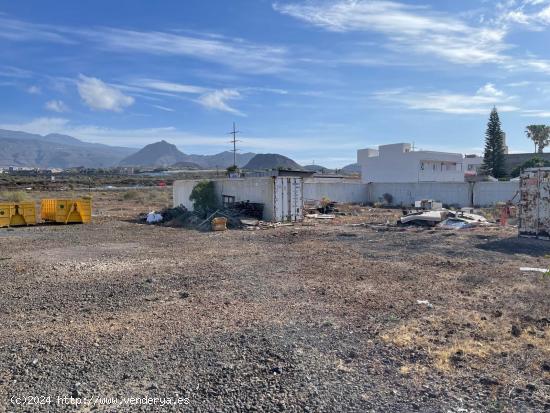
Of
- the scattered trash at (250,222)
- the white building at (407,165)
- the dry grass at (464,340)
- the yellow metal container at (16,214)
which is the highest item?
the white building at (407,165)

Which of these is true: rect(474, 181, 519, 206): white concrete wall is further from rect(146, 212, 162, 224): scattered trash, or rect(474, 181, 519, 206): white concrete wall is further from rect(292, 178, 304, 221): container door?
rect(146, 212, 162, 224): scattered trash

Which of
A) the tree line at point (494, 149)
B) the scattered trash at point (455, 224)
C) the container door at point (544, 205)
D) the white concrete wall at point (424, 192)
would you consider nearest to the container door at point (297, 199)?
the scattered trash at point (455, 224)

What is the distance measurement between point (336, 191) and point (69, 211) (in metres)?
22.9

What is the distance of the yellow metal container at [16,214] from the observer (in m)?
23.2

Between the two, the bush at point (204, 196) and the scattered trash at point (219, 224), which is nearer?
the scattered trash at point (219, 224)

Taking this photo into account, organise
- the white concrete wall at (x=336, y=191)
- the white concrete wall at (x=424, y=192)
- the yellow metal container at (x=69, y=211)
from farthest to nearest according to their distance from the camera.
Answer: the white concrete wall at (x=336, y=191) < the white concrete wall at (x=424, y=192) < the yellow metal container at (x=69, y=211)

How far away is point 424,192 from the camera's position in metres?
39.7

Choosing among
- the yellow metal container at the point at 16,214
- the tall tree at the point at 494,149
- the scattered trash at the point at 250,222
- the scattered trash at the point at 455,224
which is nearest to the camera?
the scattered trash at the point at 455,224

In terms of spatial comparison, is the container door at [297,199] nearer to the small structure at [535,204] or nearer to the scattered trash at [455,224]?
the scattered trash at [455,224]

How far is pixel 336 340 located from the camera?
622cm

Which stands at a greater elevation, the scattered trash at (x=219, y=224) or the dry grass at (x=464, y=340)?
the scattered trash at (x=219, y=224)

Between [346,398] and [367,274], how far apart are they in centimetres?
631

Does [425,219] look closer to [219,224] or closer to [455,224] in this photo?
[455,224]

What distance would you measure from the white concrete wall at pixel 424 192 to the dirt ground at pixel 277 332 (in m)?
25.7
